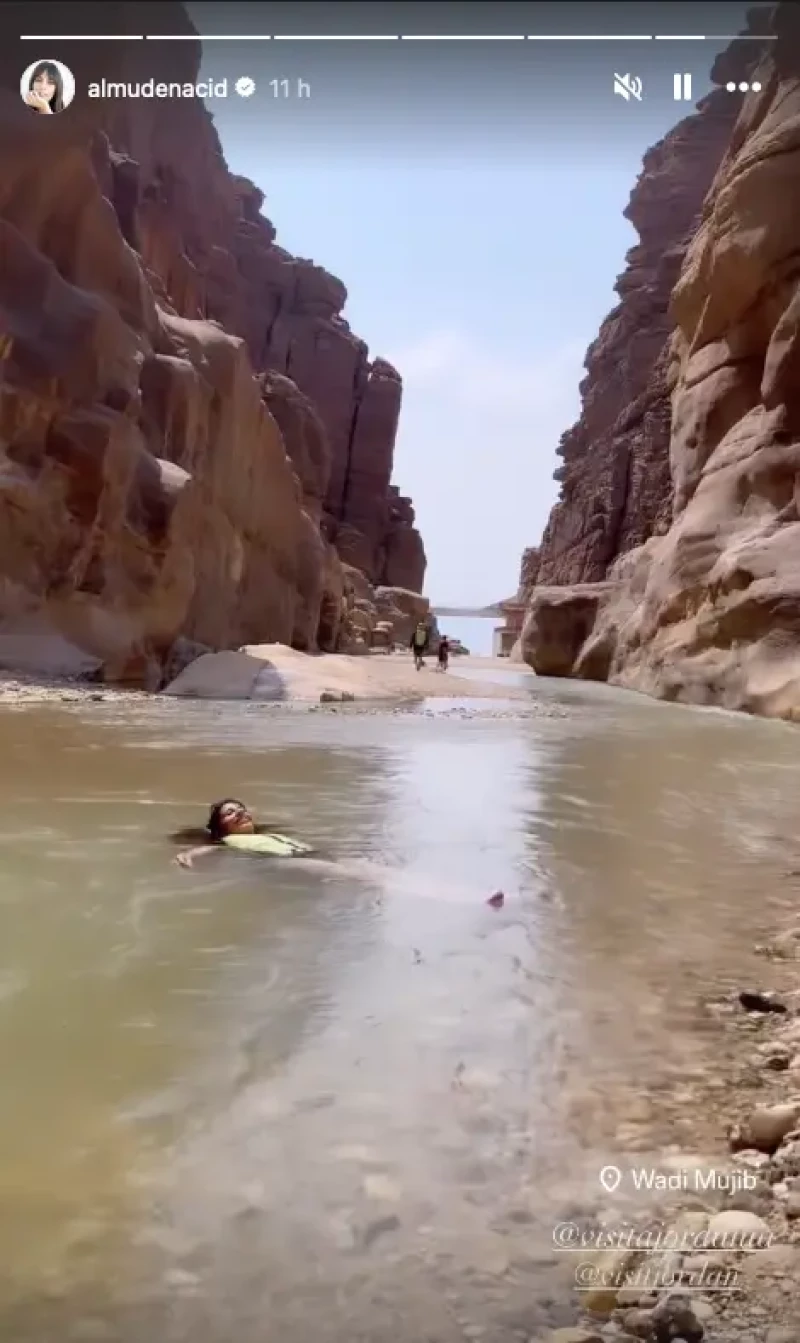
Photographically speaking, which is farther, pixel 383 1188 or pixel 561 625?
pixel 561 625

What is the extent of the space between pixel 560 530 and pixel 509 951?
1885 inches

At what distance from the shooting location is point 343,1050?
2697 mm

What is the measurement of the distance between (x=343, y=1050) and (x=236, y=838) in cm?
242

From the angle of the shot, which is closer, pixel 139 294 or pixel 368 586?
pixel 139 294

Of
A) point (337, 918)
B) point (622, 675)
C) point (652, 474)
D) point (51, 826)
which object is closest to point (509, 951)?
point (337, 918)

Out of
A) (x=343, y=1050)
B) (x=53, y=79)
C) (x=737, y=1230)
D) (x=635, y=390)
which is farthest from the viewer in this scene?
(x=635, y=390)

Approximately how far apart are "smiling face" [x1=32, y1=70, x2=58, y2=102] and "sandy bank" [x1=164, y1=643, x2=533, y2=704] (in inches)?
421

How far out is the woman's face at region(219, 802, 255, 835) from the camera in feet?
16.9

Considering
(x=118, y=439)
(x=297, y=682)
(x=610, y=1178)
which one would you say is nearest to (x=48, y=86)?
(x=610, y=1178)

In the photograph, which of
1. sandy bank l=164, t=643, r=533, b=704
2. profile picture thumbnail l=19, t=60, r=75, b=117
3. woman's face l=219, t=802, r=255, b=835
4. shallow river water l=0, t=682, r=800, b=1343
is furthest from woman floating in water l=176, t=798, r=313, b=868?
sandy bank l=164, t=643, r=533, b=704

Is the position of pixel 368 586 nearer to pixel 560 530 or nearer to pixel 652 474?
pixel 560 530

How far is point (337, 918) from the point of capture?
3.97 m

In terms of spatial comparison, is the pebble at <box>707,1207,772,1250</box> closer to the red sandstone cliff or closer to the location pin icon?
the location pin icon

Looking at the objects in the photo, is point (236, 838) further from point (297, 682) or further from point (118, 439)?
point (118, 439)
